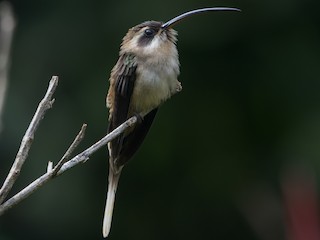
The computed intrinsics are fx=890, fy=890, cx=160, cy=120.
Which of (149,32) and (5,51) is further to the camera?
(149,32)

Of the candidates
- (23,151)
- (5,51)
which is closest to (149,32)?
(5,51)

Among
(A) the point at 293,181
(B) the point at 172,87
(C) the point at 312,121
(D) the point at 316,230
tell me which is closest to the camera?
(D) the point at 316,230

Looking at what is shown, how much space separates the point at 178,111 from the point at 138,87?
133 inches

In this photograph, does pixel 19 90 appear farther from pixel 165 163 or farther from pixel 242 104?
pixel 242 104

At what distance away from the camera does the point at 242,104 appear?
307 inches

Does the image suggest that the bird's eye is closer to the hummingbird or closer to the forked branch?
the hummingbird

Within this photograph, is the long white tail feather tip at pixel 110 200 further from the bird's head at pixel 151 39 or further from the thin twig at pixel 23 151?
the thin twig at pixel 23 151

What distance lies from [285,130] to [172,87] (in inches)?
136

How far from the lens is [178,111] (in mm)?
7754

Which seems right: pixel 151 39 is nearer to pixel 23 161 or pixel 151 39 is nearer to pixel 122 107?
pixel 122 107

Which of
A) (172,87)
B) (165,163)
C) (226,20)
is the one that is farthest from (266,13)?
(172,87)

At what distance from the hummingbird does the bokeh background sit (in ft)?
9.17

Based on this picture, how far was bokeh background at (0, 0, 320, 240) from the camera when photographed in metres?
7.38

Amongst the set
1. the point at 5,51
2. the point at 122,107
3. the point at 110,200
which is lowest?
the point at 110,200
